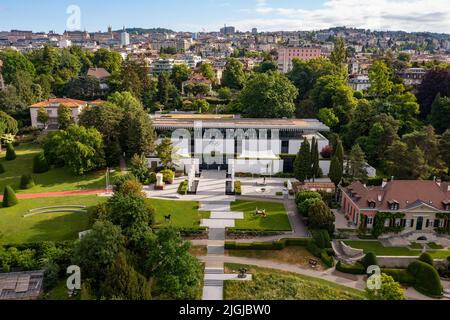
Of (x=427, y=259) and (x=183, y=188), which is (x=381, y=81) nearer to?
(x=183, y=188)

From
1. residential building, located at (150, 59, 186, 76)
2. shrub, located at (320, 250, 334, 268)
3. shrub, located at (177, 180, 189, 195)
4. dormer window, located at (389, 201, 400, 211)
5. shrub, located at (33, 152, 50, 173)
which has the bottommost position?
shrub, located at (320, 250, 334, 268)

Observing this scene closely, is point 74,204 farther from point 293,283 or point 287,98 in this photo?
point 287,98

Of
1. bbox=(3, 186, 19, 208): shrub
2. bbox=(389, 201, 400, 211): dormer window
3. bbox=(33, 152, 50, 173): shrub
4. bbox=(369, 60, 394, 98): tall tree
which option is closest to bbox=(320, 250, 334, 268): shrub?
bbox=(389, 201, 400, 211): dormer window

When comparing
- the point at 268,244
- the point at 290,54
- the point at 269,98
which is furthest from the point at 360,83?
the point at 268,244

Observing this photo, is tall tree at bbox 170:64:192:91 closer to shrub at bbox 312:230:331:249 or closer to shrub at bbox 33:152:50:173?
shrub at bbox 33:152:50:173

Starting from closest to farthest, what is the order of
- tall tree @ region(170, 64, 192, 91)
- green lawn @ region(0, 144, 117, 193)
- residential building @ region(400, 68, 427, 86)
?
green lawn @ region(0, 144, 117, 193)
residential building @ region(400, 68, 427, 86)
tall tree @ region(170, 64, 192, 91)

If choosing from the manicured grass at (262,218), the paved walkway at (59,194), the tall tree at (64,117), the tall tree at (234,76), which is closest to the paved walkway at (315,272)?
the manicured grass at (262,218)
